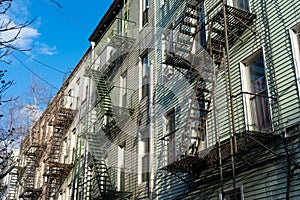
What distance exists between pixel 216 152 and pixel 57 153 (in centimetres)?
1876

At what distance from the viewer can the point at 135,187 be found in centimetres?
1608

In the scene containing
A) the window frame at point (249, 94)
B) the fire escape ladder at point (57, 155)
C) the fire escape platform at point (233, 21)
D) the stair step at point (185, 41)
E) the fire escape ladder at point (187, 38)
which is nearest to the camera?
the window frame at point (249, 94)

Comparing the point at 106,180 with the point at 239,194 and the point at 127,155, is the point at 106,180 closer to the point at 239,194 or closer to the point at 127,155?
the point at 127,155

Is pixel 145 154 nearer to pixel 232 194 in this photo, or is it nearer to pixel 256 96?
pixel 232 194

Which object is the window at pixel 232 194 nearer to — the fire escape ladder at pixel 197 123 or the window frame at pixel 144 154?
the fire escape ladder at pixel 197 123

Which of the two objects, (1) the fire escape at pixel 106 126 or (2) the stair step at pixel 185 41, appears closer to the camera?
(2) the stair step at pixel 185 41

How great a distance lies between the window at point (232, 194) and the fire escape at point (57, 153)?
15888 mm

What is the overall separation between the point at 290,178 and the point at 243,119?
7.90ft

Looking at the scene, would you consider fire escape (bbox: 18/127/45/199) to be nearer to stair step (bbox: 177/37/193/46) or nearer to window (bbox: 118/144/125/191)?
window (bbox: 118/144/125/191)

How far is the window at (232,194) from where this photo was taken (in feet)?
33.6

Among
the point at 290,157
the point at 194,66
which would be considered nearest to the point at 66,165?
the point at 194,66

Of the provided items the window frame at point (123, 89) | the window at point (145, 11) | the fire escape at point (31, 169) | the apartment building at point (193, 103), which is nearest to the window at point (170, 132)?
the apartment building at point (193, 103)

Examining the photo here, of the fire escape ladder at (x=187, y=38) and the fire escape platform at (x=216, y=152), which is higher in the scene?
the fire escape ladder at (x=187, y=38)

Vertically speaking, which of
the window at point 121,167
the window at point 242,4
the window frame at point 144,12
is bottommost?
the window at point 121,167
